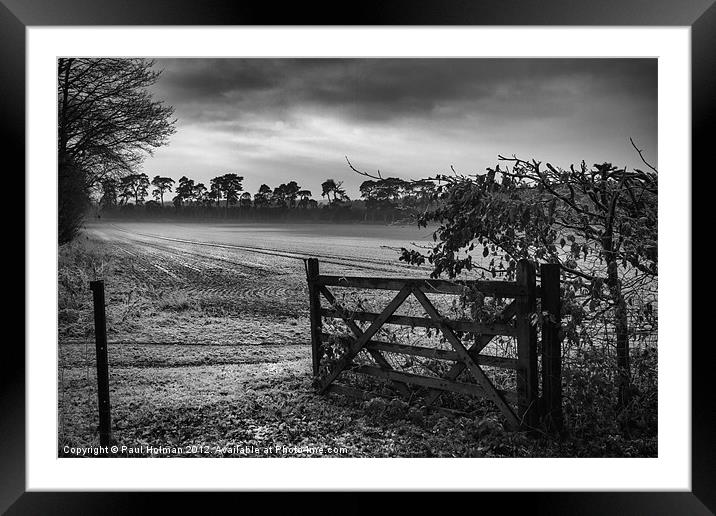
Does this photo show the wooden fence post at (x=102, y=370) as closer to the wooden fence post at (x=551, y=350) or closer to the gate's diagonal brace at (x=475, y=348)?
the gate's diagonal brace at (x=475, y=348)

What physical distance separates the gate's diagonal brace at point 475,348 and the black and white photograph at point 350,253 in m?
0.01

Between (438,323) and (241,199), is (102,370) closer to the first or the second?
(241,199)

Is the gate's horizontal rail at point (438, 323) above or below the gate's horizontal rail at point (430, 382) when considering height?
above

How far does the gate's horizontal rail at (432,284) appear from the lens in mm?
3211

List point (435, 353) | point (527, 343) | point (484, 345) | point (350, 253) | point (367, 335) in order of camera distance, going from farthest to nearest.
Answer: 1. point (350, 253)
2. point (367, 335)
3. point (435, 353)
4. point (484, 345)
5. point (527, 343)

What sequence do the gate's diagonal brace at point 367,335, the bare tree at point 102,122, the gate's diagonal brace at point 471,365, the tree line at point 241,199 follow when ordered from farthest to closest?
the tree line at point 241,199, the bare tree at point 102,122, the gate's diagonal brace at point 367,335, the gate's diagonal brace at point 471,365

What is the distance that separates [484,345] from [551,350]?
1.38 feet

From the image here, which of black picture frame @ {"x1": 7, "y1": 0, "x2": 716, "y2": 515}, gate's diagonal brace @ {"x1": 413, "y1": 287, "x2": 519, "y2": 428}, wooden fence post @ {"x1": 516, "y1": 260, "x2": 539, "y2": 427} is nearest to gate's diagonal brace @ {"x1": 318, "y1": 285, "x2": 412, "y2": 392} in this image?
gate's diagonal brace @ {"x1": 413, "y1": 287, "x2": 519, "y2": 428}

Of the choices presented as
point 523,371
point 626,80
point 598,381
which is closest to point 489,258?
point 523,371

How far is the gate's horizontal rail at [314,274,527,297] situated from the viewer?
126 inches

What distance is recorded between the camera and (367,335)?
367 centimetres

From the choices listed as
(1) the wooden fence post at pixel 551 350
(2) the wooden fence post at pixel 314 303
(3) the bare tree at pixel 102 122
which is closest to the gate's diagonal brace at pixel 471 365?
(1) the wooden fence post at pixel 551 350
